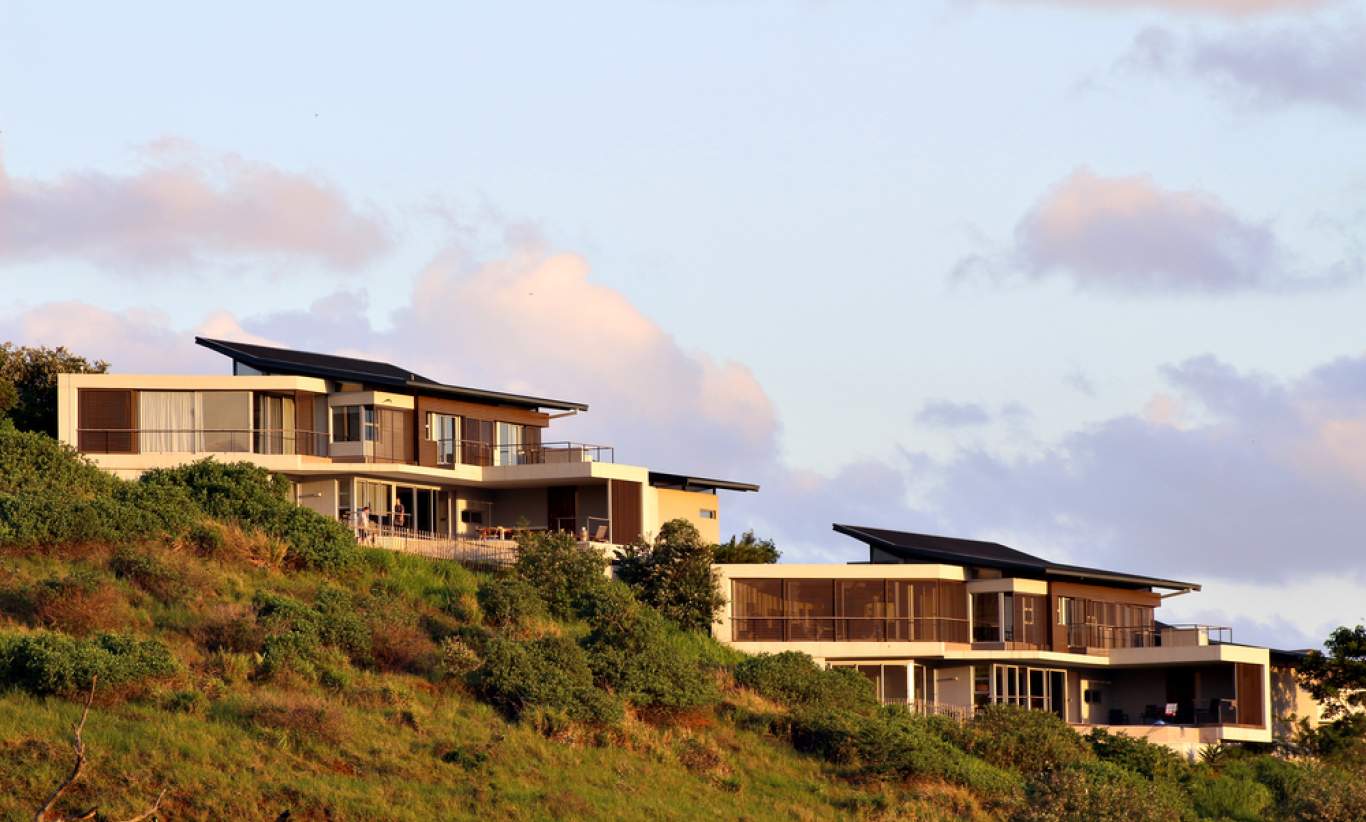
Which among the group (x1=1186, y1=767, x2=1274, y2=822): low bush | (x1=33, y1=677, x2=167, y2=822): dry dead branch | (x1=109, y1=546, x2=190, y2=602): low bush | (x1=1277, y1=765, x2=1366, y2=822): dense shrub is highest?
(x1=109, y1=546, x2=190, y2=602): low bush

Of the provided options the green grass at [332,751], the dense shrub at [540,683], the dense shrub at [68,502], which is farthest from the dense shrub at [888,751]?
the dense shrub at [68,502]

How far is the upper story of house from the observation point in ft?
204

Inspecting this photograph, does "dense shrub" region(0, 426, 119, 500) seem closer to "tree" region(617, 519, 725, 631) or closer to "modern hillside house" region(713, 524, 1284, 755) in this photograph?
Answer: "tree" region(617, 519, 725, 631)

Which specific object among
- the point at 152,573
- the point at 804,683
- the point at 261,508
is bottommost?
the point at 804,683

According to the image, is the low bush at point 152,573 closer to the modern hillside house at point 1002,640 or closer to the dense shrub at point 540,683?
the dense shrub at point 540,683

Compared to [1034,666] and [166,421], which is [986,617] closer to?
[1034,666]

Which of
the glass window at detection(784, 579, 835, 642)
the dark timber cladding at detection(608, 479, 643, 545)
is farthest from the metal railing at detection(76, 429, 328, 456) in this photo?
the glass window at detection(784, 579, 835, 642)

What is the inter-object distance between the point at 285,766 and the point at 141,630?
8.48 meters

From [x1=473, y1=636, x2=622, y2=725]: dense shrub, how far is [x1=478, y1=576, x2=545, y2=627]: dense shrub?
3770 mm

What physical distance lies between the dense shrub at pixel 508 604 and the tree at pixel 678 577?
502 cm

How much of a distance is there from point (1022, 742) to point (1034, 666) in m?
10.5

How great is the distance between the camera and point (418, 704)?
47.7 m

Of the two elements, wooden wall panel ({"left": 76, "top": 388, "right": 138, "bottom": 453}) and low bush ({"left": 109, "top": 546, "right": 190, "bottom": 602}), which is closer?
low bush ({"left": 109, "top": 546, "right": 190, "bottom": 602})

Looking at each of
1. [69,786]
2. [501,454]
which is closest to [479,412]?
[501,454]
